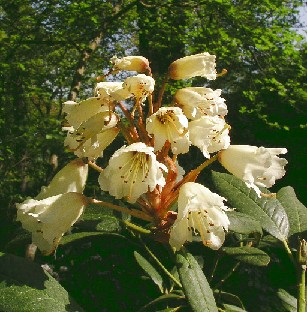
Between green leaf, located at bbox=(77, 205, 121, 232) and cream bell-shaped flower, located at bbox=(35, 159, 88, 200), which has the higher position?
cream bell-shaped flower, located at bbox=(35, 159, 88, 200)

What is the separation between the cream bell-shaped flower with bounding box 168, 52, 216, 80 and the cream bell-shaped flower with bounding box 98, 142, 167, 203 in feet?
0.67

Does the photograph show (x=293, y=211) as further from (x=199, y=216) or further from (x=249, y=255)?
(x=199, y=216)

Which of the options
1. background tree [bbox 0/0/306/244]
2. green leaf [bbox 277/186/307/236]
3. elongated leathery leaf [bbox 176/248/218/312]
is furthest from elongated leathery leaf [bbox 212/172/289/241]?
background tree [bbox 0/0/306/244]

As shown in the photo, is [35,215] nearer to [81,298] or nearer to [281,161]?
[281,161]

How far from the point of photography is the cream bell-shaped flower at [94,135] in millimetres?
1000

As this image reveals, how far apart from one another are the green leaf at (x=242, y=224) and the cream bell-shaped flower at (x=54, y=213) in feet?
1.16

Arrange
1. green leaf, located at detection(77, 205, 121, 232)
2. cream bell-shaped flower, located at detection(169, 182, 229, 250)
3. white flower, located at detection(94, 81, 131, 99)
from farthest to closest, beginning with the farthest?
green leaf, located at detection(77, 205, 121, 232) < white flower, located at detection(94, 81, 131, 99) < cream bell-shaped flower, located at detection(169, 182, 229, 250)

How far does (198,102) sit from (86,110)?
0.78ft

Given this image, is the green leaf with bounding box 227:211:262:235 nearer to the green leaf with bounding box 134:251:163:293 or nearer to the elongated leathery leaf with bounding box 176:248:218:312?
the elongated leathery leaf with bounding box 176:248:218:312

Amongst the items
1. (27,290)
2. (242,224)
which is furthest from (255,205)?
(27,290)

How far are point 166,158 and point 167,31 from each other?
16.5 feet

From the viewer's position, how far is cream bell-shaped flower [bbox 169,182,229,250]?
92 centimetres

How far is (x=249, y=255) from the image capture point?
124 cm

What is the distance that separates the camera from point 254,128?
25.8ft
